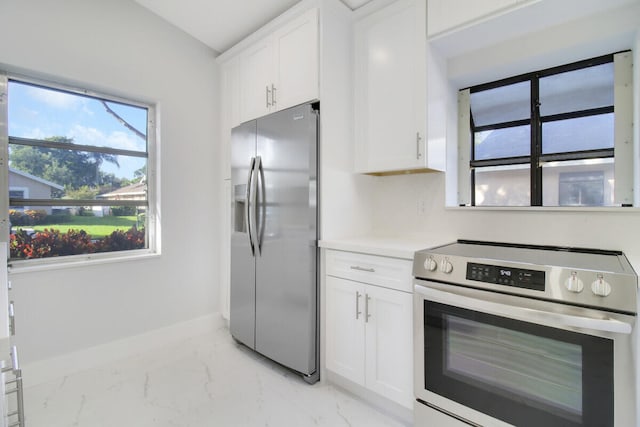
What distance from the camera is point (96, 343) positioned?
2359mm

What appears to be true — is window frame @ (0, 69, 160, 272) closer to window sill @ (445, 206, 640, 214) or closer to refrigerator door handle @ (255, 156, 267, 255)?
refrigerator door handle @ (255, 156, 267, 255)

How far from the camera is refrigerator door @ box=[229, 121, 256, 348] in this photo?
2414 millimetres

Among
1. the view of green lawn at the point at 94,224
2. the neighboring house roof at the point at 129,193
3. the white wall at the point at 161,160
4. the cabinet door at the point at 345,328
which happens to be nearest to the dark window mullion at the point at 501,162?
the cabinet door at the point at 345,328

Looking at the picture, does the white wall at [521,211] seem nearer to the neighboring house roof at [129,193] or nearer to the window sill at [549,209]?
the window sill at [549,209]

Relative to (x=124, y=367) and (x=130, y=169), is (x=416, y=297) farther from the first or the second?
(x=130, y=169)

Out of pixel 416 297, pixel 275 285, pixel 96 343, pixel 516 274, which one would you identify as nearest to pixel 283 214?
pixel 275 285

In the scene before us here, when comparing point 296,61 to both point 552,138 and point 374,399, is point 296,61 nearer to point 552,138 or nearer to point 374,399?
point 552,138

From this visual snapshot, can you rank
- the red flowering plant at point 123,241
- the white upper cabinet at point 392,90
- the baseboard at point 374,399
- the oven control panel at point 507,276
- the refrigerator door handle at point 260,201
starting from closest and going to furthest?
the oven control panel at point 507,276 < the baseboard at point 374,399 < the white upper cabinet at point 392,90 < the refrigerator door handle at point 260,201 < the red flowering plant at point 123,241

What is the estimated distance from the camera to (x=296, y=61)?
7.24ft

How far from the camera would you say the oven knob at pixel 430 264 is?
1.54 meters

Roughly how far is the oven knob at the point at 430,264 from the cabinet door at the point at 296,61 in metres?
1.31

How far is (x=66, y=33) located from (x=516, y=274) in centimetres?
325

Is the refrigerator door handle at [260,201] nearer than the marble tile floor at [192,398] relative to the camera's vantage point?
No

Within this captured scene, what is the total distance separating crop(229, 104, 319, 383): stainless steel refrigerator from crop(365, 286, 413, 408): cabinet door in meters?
0.43
